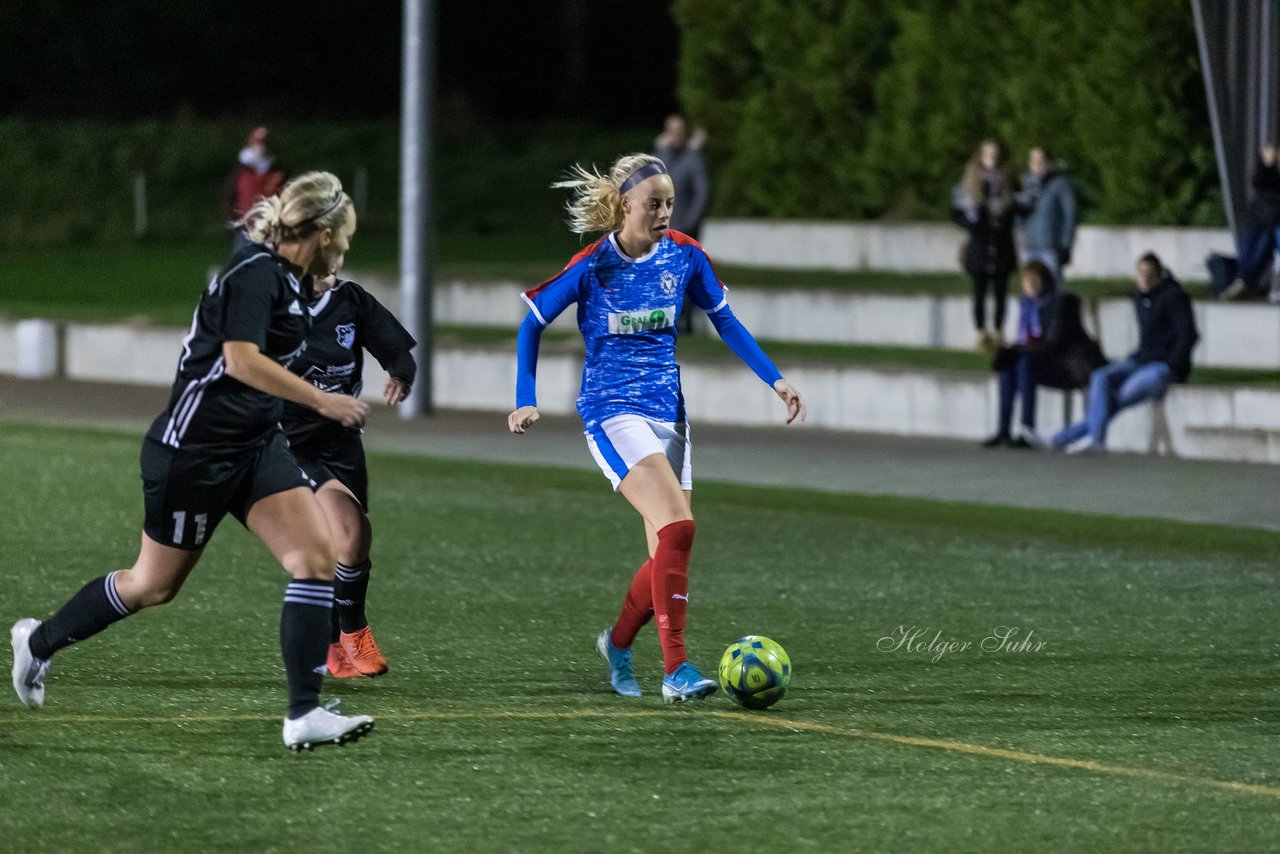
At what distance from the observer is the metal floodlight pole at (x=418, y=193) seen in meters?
18.6

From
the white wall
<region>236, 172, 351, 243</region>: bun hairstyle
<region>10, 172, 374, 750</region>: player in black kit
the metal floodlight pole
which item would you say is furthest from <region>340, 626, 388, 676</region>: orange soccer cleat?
the white wall

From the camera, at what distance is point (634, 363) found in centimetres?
786

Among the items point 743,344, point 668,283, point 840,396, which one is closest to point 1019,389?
point 840,396

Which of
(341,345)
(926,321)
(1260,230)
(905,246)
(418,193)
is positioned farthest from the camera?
(905,246)

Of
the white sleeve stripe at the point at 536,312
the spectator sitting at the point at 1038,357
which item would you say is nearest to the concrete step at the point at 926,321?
the spectator sitting at the point at 1038,357

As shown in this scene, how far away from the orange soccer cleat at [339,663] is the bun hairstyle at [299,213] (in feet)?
6.54

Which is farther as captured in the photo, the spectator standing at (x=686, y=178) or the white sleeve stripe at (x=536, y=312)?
the spectator standing at (x=686, y=178)

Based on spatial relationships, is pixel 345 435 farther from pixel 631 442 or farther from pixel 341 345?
pixel 631 442

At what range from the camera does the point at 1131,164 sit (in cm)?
2178

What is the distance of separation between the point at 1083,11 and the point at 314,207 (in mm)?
16719

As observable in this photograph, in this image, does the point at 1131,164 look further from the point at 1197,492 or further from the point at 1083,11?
the point at 1197,492

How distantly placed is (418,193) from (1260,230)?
7.00 metres

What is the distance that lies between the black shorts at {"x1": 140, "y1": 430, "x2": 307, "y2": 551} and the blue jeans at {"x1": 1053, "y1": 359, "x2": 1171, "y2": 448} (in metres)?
10.1

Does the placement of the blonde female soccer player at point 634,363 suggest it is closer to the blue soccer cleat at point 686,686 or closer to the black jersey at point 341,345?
the blue soccer cleat at point 686,686
